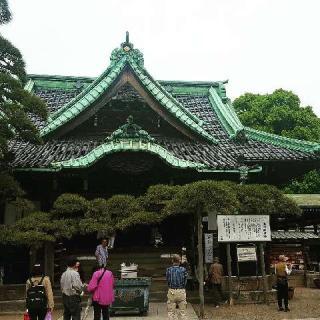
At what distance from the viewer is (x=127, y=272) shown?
14516mm

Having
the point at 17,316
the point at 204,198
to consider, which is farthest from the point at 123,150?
the point at 17,316

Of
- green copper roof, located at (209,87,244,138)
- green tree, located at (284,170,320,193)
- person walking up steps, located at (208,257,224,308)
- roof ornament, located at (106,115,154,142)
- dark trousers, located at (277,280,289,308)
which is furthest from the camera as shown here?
green tree, located at (284,170,320,193)

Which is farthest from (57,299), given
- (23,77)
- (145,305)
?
(23,77)

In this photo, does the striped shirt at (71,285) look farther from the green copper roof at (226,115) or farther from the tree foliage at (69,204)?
the green copper roof at (226,115)

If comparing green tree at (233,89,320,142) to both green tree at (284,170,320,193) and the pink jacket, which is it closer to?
green tree at (284,170,320,193)

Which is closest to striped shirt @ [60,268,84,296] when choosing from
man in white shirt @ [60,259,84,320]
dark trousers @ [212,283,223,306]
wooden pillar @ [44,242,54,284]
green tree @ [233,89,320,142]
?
man in white shirt @ [60,259,84,320]

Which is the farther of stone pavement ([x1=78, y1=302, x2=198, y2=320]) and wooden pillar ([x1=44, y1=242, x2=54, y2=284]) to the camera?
wooden pillar ([x1=44, y1=242, x2=54, y2=284])

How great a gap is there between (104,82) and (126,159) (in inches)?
158

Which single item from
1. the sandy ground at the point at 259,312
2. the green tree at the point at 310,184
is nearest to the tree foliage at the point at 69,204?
the sandy ground at the point at 259,312

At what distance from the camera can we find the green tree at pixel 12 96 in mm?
12930

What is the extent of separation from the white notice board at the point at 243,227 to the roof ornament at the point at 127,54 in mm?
7958

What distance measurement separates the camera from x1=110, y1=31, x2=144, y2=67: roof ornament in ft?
61.1

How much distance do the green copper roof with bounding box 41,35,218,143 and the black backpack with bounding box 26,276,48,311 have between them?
8.87 m

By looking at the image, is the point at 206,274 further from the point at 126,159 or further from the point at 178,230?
the point at 126,159
